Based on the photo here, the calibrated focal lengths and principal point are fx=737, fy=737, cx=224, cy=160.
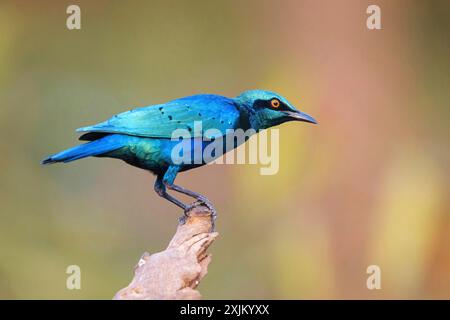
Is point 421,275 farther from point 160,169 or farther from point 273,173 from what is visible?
point 160,169

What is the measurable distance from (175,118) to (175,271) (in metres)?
1.45

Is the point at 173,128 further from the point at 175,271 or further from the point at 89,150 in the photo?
the point at 175,271

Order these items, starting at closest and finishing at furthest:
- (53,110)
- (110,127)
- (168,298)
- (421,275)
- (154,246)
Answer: (168,298)
(110,127)
(421,275)
(154,246)
(53,110)

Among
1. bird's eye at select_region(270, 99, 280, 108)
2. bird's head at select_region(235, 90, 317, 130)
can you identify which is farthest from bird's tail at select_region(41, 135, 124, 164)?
bird's eye at select_region(270, 99, 280, 108)

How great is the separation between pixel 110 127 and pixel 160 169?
510 millimetres

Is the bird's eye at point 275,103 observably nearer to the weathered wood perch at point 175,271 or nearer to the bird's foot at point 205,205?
the bird's foot at point 205,205

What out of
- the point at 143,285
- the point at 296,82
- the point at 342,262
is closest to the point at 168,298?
the point at 143,285

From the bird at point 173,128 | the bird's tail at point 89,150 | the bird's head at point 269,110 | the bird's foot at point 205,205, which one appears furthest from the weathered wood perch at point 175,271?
the bird's head at point 269,110

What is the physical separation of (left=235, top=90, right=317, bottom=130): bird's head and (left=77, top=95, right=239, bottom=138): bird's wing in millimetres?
153

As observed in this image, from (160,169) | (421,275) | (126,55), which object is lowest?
(421,275)

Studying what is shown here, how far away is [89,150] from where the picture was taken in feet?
16.2

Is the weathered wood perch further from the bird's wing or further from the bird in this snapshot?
the bird's wing

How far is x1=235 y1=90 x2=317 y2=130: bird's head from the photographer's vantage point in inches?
223

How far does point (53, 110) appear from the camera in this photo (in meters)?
9.30
